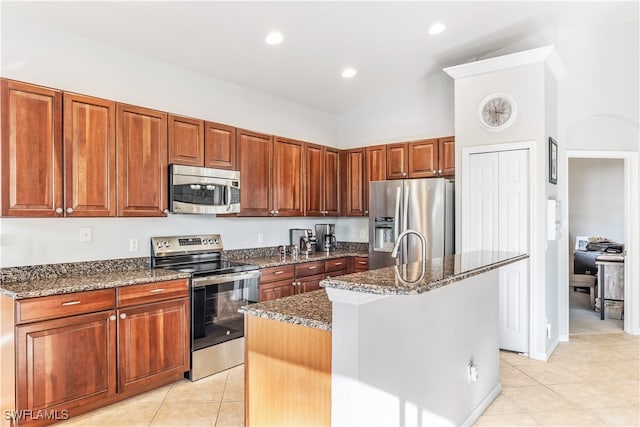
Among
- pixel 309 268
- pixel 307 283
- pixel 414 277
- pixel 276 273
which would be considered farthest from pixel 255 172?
pixel 414 277

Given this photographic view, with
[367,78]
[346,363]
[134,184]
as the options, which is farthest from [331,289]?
[367,78]

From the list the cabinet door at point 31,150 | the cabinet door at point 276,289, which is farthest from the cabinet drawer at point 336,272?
the cabinet door at point 31,150

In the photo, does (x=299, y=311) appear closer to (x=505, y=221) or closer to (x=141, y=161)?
(x=141, y=161)

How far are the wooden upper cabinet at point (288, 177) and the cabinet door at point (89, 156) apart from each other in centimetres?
181

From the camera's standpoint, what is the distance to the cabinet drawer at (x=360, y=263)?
16.4 ft

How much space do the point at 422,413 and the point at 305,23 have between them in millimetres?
3092

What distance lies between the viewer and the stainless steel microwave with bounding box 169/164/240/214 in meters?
3.46

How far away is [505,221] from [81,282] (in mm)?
3730

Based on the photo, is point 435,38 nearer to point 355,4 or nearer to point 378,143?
point 355,4

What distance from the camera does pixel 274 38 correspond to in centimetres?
362

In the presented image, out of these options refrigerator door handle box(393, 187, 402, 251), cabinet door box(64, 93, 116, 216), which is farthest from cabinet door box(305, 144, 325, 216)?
cabinet door box(64, 93, 116, 216)

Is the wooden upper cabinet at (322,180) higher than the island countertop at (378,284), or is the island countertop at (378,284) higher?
the wooden upper cabinet at (322,180)

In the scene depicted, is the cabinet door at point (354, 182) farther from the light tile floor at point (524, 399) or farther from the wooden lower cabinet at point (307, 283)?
the light tile floor at point (524, 399)

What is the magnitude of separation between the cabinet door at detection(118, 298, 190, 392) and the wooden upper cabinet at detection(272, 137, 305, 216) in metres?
1.72
